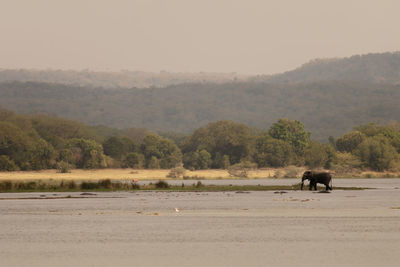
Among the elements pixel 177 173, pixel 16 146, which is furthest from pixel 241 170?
pixel 16 146

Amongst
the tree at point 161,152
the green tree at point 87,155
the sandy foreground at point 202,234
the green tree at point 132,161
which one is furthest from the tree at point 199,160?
the sandy foreground at point 202,234

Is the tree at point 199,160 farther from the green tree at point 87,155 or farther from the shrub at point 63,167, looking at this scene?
the shrub at point 63,167

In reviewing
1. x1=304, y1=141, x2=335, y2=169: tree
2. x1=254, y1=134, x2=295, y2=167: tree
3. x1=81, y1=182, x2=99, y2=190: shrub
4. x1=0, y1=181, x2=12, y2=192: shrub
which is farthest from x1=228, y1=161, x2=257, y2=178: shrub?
x1=0, y1=181, x2=12, y2=192: shrub

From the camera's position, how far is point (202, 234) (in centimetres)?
3188

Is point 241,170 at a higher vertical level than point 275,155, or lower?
lower

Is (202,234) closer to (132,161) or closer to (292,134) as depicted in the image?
(132,161)

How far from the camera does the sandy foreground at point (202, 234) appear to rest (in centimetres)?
2467

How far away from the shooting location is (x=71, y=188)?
229 ft

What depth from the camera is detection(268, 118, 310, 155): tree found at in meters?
154

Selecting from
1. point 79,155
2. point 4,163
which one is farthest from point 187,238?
point 79,155

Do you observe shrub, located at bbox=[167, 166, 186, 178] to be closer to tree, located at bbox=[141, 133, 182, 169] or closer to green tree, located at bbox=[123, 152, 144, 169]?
green tree, located at bbox=[123, 152, 144, 169]

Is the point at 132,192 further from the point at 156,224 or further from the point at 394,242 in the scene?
the point at 394,242

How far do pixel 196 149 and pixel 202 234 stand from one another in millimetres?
129881

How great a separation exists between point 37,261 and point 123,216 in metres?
16.5
